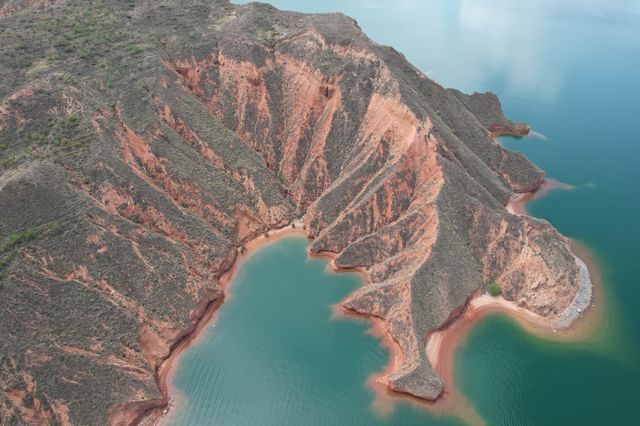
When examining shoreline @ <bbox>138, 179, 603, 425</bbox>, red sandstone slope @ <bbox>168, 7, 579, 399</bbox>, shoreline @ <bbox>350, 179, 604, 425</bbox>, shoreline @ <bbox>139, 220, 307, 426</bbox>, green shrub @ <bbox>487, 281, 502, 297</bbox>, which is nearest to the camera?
shoreline @ <bbox>139, 220, 307, 426</bbox>

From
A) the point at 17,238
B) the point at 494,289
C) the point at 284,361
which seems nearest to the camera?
the point at 17,238

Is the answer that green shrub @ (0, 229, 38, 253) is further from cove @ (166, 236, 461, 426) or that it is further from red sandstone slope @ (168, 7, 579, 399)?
red sandstone slope @ (168, 7, 579, 399)

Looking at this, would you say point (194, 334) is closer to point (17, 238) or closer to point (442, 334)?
point (17, 238)

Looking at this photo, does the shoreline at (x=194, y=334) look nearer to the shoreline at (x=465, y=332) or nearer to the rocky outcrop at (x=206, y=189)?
the rocky outcrop at (x=206, y=189)

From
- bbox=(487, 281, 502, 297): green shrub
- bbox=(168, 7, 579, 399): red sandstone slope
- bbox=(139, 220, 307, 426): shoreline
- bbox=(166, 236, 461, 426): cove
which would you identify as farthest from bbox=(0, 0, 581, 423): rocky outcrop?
bbox=(166, 236, 461, 426): cove

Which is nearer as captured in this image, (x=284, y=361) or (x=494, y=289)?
(x=284, y=361)

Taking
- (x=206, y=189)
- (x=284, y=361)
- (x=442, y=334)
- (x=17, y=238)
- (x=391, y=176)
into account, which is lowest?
(x=284, y=361)

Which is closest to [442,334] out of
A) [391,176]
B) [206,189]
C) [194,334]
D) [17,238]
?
[391,176]
